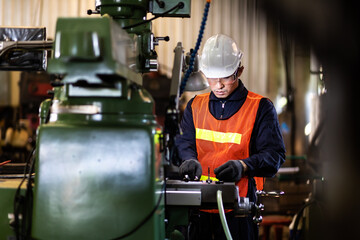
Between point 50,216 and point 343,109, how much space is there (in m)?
2.38

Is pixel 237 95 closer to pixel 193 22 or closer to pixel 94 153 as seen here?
pixel 94 153

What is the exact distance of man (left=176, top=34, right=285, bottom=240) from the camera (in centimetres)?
216

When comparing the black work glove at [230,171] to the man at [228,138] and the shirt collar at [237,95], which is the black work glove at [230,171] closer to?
the man at [228,138]

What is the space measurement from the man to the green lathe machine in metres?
0.66

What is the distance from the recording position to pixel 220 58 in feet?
8.09

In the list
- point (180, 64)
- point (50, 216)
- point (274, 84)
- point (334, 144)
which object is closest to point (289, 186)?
point (274, 84)

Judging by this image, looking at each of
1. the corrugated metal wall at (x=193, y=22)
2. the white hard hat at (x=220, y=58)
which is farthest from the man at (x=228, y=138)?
the corrugated metal wall at (x=193, y=22)

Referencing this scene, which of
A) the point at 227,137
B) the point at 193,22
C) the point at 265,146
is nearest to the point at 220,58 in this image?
the point at 227,137

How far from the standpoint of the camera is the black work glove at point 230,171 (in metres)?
2.01

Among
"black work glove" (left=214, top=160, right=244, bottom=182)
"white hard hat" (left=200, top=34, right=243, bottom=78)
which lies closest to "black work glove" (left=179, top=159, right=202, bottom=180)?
"black work glove" (left=214, top=160, right=244, bottom=182)

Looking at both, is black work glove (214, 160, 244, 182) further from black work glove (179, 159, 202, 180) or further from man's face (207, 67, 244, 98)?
man's face (207, 67, 244, 98)

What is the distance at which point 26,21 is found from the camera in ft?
15.5

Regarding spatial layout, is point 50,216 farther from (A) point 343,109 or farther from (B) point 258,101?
(A) point 343,109

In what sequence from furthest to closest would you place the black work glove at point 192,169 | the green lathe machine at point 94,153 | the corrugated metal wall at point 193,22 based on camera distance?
the corrugated metal wall at point 193,22 → the black work glove at point 192,169 → the green lathe machine at point 94,153
